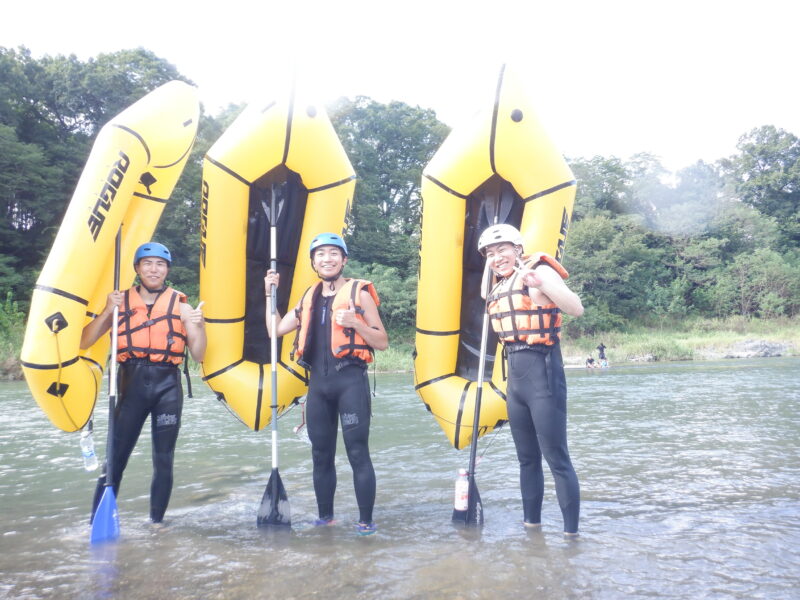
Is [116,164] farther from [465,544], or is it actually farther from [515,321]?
[465,544]

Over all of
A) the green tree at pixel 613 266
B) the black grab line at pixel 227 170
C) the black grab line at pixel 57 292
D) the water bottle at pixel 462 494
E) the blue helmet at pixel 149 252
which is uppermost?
the green tree at pixel 613 266

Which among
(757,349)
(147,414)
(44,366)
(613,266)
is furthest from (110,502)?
(613,266)

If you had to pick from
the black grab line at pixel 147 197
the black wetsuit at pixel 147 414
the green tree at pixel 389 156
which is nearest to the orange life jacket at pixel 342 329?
the black wetsuit at pixel 147 414

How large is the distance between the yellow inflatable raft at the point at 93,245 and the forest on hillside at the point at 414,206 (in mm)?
15447

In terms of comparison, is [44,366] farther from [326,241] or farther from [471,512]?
[471,512]

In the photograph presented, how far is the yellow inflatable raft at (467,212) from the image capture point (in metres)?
3.92

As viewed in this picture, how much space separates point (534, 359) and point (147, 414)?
202 centimetres

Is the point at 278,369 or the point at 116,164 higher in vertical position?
the point at 116,164

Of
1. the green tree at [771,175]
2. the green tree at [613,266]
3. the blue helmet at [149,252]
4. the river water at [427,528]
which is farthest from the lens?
the green tree at [771,175]

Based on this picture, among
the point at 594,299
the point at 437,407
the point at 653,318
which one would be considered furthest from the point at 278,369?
the point at 653,318

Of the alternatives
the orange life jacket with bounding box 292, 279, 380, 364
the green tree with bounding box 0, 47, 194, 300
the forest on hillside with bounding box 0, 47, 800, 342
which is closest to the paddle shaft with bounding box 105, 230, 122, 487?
the orange life jacket with bounding box 292, 279, 380, 364

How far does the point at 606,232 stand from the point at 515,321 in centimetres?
3034

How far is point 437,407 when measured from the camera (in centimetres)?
401

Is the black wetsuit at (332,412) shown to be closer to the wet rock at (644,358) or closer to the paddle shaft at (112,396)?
the paddle shaft at (112,396)
